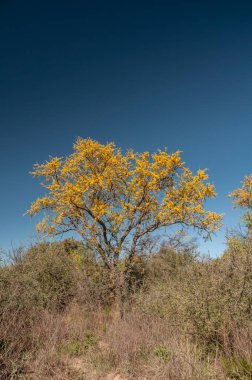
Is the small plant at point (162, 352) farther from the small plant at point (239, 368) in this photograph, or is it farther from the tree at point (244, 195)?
the tree at point (244, 195)

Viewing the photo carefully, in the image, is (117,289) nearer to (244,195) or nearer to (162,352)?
(162,352)

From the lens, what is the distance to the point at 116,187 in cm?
1703

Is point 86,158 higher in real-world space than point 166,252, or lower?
higher

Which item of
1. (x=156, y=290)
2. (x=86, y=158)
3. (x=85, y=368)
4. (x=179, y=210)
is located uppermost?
(x=86, y=158)

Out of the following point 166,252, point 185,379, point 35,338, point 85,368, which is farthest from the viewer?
point 166,252

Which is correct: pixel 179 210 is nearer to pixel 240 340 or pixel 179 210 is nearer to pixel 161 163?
pixel 161 163

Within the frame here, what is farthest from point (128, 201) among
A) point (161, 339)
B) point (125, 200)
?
point (161, 339)

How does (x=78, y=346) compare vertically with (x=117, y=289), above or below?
below

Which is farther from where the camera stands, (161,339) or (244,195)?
(244,195)

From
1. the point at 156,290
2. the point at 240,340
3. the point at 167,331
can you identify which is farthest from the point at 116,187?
the point at 240,340

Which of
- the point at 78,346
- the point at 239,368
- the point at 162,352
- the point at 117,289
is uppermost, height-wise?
the point at 117,289

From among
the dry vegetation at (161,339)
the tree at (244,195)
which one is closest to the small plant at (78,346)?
the dry vegetation at (161,339)

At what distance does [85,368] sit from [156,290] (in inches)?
244

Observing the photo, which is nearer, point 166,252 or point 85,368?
point 85,368
